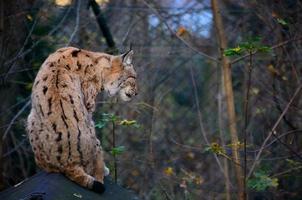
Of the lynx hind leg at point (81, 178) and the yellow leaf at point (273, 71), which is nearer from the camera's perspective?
the lynx hind leg at point (81, 178)

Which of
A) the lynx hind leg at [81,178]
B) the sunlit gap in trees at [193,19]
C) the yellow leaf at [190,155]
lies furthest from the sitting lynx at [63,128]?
the yellow leaf at [190,155]

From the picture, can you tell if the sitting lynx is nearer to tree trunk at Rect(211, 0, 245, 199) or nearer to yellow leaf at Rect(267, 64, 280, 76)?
tree trunk at Rect(211, 0, 245, 199)

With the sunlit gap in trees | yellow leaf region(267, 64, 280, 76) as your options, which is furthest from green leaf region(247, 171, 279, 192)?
the sunlit gap in trees

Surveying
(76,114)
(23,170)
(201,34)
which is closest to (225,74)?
(76,114)

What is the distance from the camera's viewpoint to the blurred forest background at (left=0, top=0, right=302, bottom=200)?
813 centimetres

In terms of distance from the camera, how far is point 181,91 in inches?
637

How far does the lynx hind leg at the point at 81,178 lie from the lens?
6.56 m

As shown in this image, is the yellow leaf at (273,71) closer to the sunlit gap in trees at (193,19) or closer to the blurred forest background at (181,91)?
the blurred forest background at (181,91)

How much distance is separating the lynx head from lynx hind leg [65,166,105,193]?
1.70 meters

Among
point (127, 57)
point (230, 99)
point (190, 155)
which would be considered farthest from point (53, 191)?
point (190, 155)

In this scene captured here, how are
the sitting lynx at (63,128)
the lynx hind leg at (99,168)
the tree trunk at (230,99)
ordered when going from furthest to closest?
the tree trunk at (230,99)
the lynx hind leg at (99,168)
the sitting lynx at (63,128)

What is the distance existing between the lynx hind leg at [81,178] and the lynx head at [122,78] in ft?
5.59

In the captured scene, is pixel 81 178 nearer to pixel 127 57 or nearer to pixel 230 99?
pixel 127 57

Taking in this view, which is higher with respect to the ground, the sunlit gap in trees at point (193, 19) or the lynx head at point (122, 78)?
the sunlit gap in trees at point (193, 19)
